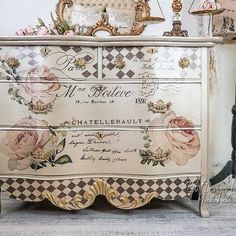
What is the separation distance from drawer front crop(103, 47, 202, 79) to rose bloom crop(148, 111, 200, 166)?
22cm

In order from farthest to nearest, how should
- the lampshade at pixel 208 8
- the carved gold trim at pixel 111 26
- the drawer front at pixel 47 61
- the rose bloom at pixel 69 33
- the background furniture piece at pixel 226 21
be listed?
the background furniture piece at pixel 226 21 → the carved gold trim at pixel 111 26 → the lampshade at pixel 208 8 → the rose bloom at pixel 69 33 → the drawer front at pixel 47 61

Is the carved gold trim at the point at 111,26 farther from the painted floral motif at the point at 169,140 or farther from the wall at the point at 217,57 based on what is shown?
the painted floral motif at the point at 169,140

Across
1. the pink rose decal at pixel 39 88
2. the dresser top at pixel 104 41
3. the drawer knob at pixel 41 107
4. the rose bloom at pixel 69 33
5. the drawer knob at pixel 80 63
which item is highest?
the rose bloom at pixel 69 33

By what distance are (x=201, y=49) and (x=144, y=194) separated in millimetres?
794

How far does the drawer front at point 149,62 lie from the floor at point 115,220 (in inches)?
28.7

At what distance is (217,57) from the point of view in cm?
309

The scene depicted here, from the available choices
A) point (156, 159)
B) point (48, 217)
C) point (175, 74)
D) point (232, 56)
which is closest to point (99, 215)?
point (48, 217)

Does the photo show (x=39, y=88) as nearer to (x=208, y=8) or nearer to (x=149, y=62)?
(x=149, y=62)

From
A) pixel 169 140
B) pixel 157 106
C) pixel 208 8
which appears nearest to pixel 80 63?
pixel 157 106

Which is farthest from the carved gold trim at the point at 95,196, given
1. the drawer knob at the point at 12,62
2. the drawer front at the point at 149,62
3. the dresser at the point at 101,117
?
the drawer knob at the point at 12,62

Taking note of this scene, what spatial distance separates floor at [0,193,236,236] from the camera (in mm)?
2238

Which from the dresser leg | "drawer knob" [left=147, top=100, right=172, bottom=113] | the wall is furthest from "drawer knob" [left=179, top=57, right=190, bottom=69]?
the wall

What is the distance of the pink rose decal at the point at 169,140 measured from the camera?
7.89ft

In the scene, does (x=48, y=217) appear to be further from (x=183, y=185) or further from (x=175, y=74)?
(x=175, y=74)
